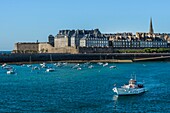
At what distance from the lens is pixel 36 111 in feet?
106

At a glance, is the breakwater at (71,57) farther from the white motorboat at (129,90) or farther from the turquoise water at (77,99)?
the white motorboat at (129,90)

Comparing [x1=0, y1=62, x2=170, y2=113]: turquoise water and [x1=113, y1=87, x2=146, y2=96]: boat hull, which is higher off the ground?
[x1=113, y1=87, x2=146, y2=96]: boat hull

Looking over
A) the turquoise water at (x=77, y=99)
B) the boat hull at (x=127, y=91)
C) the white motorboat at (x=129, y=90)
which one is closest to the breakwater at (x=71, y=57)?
the turquoise water at (x=77, y=99)

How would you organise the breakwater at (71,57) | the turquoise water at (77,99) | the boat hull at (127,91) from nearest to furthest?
the turquoise water at (77,99) < the boat hull at (127,91) < the breakwater at (71,57)

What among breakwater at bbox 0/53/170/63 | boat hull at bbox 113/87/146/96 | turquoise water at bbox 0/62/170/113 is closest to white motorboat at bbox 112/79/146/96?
boat hull at bbox 113/87/146/96

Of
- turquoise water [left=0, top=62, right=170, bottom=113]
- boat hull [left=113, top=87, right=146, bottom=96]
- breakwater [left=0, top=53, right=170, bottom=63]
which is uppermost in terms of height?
breakwater [left=0, top=53, right=170, bottom=63]

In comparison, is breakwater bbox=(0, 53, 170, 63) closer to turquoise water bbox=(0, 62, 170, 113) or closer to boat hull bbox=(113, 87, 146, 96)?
turquoise water bbox=(0, 62, 170, 113)

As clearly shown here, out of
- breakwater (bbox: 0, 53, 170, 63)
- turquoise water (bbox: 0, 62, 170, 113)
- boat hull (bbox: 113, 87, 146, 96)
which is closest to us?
turquoise water (bbox: 0, 62, 170, 113)

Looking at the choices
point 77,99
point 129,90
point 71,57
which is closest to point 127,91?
point 129,90

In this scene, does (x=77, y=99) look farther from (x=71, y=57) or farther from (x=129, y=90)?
(x=71, y=57)

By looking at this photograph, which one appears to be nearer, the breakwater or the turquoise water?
the turquoise water

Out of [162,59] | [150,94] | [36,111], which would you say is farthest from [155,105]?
[162,59]

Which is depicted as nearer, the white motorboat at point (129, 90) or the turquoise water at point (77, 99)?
the turquoise water at point (77, 99)

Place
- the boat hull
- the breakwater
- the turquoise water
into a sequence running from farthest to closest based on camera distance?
the breakwater < the boat hull < the turquoise water
